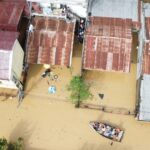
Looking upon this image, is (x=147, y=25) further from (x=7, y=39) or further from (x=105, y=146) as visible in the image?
(x=7, y=39)

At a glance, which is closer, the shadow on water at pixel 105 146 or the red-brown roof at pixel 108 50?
the shadow on water at pixel 105 146

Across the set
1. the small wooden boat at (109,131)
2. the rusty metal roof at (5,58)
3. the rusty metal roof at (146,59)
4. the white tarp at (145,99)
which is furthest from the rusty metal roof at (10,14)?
the white tarp at (145,99)

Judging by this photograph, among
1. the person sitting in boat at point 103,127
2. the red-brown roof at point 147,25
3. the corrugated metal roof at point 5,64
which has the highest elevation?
the red-brown roof at point 147,25

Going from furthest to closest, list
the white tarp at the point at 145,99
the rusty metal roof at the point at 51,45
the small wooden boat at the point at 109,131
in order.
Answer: the rusty metal roof at the point at 51,45
the small wooden boat at the point at 109,131
the white tarp at the point at 145,99

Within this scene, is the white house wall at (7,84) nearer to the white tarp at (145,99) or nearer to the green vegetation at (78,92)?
the green vegetation at (78,92)

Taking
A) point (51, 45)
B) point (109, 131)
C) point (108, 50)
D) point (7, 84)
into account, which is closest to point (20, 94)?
point (7, 84)
